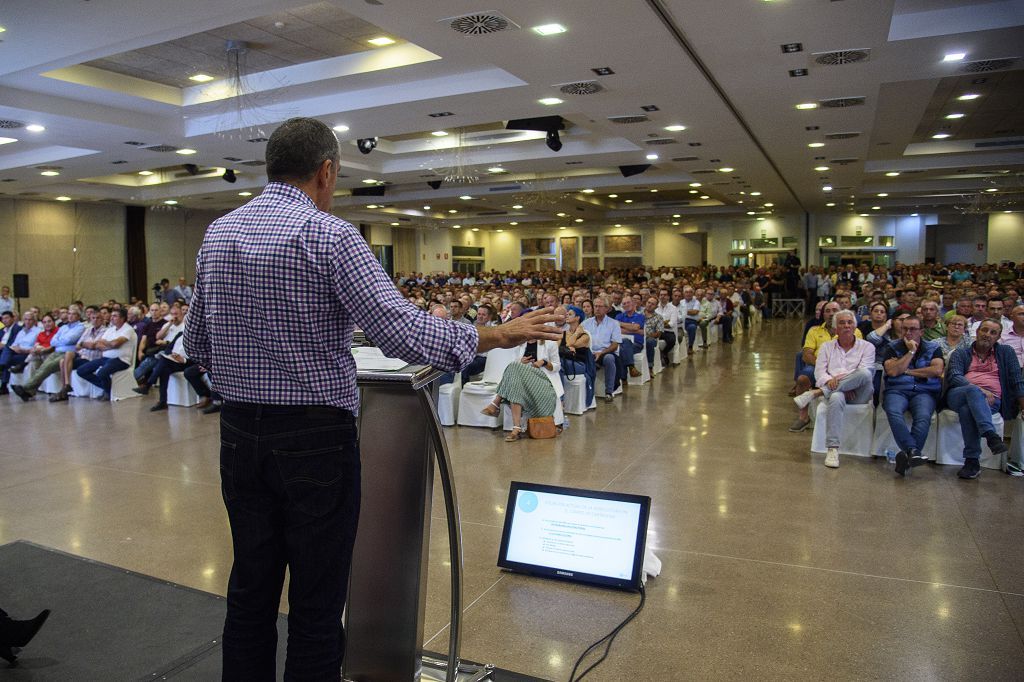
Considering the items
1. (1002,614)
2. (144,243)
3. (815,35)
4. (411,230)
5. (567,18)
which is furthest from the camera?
(411,230)

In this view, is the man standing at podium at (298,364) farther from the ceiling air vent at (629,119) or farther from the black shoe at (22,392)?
the black shoe at (22,392)

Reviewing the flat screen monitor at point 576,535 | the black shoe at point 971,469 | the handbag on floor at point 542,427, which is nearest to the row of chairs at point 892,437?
the black shoe at point 971,469

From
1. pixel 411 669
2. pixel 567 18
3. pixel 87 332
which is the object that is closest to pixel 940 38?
pixel 567 18

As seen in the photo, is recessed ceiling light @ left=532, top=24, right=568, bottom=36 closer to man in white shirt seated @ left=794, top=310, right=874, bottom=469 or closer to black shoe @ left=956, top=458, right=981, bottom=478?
man in white shirt seated @ left=794, top=310, right=874, bottom=469

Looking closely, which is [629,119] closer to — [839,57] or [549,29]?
[839,57]

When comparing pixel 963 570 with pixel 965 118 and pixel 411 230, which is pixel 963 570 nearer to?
pixel 965 118

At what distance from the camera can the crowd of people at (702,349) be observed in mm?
5590

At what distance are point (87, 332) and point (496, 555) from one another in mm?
8162

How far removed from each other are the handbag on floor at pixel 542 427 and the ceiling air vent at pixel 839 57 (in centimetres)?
406

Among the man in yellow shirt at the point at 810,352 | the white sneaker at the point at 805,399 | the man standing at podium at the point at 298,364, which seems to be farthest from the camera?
the man in yellow shirt at the point at 810,352

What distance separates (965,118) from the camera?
37.2 feet

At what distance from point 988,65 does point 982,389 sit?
11.3ft

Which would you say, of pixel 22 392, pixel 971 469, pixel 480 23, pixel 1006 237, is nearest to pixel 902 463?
pixel 971 469

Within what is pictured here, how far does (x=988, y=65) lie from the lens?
23.0 ft
